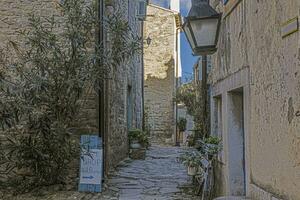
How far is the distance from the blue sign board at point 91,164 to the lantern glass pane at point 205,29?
3.06 metres

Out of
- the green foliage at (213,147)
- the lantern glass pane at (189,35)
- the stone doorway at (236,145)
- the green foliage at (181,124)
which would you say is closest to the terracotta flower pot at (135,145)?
the green foliage at (213,147)

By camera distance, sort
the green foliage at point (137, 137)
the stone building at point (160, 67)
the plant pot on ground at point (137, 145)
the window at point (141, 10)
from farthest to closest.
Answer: the stone building at point (160, 67)
the window at point (141, 10)
the green foliage at point (137, 137)
the plant pot on ground at point (137, 145)

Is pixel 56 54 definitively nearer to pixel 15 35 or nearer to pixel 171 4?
pixel 15 35

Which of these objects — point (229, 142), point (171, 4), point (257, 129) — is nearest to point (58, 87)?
point (229, 142)

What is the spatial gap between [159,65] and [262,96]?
55.3 feet

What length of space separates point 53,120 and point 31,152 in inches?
23.3

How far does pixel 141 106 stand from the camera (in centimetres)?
1545

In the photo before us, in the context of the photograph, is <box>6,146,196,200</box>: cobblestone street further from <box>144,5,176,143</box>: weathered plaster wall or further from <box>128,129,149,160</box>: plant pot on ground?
<box>144,5,176,143</box>: weathered plaster wall

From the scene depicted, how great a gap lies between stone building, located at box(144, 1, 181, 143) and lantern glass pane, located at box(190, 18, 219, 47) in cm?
1510

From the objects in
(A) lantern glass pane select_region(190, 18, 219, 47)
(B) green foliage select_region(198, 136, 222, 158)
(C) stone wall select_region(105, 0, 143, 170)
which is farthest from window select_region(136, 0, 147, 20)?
(A) lantern glass pane select_region(190, 18, 219, 47)

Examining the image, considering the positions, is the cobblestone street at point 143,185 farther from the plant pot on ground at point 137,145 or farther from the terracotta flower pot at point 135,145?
the terracotta flower pot at point 135,145

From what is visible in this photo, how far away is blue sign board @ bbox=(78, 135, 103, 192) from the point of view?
6508 millimetres

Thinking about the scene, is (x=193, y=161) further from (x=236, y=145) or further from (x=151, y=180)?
(x=236, y=145)

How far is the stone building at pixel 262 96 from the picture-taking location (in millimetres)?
2545
